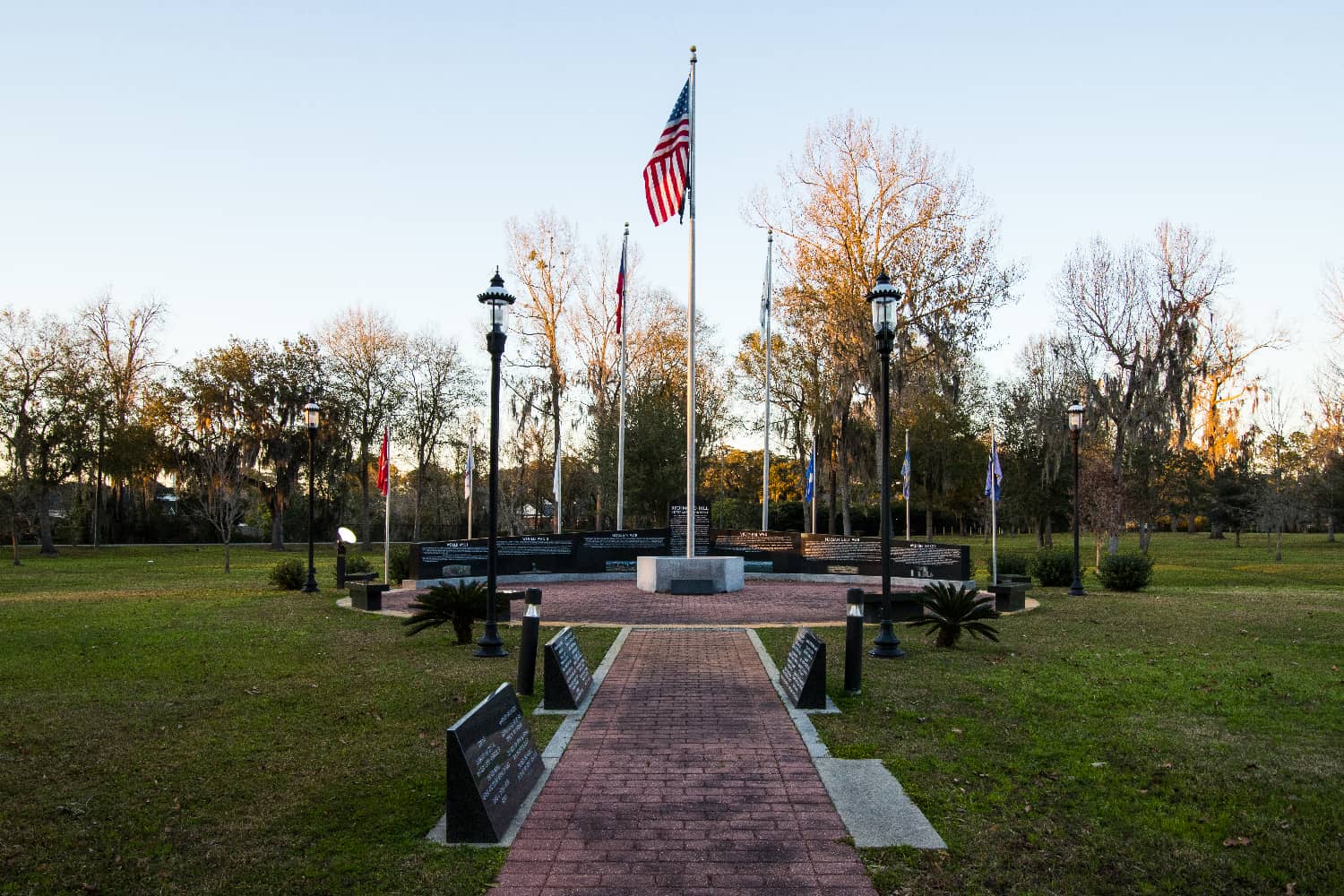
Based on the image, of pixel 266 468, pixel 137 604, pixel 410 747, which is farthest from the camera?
pixel 266 468

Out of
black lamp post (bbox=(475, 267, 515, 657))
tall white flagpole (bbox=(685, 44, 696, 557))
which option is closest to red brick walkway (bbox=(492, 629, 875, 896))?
black lamp post (bbox=(475, 267, 515, 657))

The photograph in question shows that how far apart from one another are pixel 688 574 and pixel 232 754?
552 inches

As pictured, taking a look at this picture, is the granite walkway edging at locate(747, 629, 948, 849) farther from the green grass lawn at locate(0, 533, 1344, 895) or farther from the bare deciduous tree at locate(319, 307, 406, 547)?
the bare deciduous tree at locate(319, 307, 406, 547)

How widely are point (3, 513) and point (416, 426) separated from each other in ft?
69.3

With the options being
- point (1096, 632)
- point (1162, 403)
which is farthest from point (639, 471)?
point (1096, 632)

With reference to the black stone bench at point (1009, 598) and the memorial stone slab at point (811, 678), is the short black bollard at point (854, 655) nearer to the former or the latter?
the memorial stone slab at point (811, 678)

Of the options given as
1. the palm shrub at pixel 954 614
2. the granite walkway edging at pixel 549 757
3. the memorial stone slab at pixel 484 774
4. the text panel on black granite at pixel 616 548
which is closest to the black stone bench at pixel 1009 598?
the palm shrub at pixel 954 614

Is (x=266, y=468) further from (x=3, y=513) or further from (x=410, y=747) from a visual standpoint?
(x=410, y=747)

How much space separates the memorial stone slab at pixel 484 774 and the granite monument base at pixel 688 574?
1468 cm

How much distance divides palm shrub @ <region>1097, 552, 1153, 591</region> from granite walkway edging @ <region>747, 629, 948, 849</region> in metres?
16.7

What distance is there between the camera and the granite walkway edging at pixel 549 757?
4754 millimetres

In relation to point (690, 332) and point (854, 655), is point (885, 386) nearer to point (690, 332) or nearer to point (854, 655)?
point (854, 655)

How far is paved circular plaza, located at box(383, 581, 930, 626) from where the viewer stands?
49.9 ft

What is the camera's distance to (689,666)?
33.8 ft
